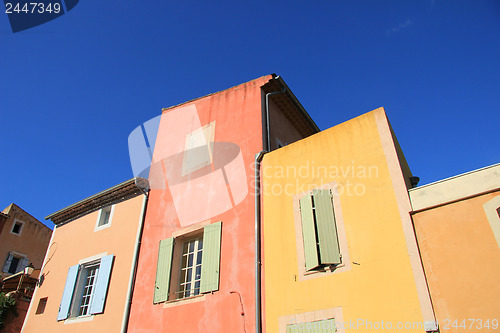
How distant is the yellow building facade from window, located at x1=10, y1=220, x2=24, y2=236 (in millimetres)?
18236

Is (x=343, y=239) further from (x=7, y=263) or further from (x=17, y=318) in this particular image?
(x=7, y=263)

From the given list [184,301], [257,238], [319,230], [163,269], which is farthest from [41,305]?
[319,230]

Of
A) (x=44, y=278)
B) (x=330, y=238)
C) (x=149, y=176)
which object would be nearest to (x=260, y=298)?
(x=330, y=238)

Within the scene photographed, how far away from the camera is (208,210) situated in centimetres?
939

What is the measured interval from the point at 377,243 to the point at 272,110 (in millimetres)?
5577

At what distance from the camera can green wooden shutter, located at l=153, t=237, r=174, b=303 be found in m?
8.88

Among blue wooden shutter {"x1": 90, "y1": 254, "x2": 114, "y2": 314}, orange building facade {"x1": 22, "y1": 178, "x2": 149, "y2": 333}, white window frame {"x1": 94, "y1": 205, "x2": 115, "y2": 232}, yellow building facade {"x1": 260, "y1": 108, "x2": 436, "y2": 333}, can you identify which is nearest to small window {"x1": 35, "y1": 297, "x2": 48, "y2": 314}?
orange building facade {"x1": 22, "y1": 178, "x2": 149, "y2": 333}

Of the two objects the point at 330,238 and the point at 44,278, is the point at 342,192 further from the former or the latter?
the point at 44,278

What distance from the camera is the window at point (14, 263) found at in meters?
19.5

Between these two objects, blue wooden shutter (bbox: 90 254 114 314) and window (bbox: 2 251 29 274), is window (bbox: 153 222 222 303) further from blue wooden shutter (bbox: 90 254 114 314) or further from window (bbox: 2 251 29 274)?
window (bbox: 2 251 29 274)

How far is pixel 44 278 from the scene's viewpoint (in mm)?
12336

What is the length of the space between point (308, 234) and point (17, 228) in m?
19.8

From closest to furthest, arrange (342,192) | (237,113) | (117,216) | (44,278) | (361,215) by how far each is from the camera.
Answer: (361,215), (342,192), (237,113), (117,216), (44,278)

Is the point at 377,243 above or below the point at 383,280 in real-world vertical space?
above
